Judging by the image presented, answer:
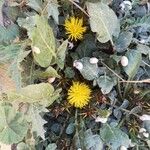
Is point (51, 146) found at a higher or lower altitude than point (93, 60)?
lower

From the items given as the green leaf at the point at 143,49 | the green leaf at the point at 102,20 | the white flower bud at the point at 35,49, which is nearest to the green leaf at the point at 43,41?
the white flower bud at the point at 35,49

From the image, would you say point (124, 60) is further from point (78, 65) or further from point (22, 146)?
point (22, 146)

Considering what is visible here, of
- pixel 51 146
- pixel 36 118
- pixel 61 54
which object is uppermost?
pixel 61 54

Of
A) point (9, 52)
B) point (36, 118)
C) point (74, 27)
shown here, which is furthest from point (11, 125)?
point (74, 27)

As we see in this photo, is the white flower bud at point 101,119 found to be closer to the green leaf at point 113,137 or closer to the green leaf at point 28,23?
the green leaf at point 113,137

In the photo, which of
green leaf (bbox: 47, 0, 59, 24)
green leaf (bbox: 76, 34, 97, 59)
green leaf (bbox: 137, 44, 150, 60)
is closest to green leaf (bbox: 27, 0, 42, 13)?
green leaf (bbox: 47, 0, 59, 24)

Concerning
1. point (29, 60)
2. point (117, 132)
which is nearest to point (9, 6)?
point (29, 60)
